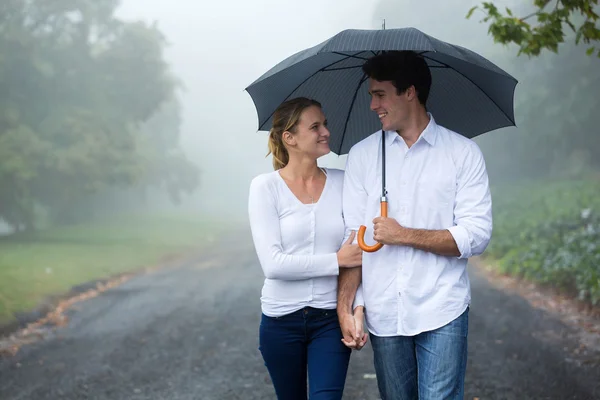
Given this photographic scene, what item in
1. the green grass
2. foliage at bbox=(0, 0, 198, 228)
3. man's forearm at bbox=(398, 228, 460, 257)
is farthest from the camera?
foliage at bbox=(0, 0, 198, 228)

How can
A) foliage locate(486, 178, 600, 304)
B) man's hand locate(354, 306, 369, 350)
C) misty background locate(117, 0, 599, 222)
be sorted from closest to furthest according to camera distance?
man's hand locate(354, 306, 369, 350)
foliage locate(486, 178, 600, 304)
misty background locate(117, 0, 599, 222)

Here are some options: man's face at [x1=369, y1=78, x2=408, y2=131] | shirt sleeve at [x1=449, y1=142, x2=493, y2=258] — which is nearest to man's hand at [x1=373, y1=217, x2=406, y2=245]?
shirt sleeve at [x1=449, y1=142, x2=493, y2=258]

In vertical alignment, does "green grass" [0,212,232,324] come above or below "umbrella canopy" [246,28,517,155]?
below

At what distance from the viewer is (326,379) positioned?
10.9ft

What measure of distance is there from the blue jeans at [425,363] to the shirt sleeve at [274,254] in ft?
1.30

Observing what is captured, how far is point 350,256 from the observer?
329 cm

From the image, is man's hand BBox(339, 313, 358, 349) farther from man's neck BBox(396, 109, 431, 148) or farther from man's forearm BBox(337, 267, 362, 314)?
man's neck BBox(396, 109, 431, 148)

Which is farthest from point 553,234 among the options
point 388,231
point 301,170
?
point 388,231

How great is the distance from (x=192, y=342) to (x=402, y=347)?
5.82 m

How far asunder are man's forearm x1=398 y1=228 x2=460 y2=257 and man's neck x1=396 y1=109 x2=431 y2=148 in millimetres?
456

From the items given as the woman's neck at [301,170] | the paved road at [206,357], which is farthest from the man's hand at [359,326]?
the paved road at [206,357]

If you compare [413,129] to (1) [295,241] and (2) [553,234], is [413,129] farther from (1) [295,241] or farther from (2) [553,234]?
(2) [553,234]

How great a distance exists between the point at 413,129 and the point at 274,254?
2.82 feet

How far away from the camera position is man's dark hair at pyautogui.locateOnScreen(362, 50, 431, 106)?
326 centimetres
